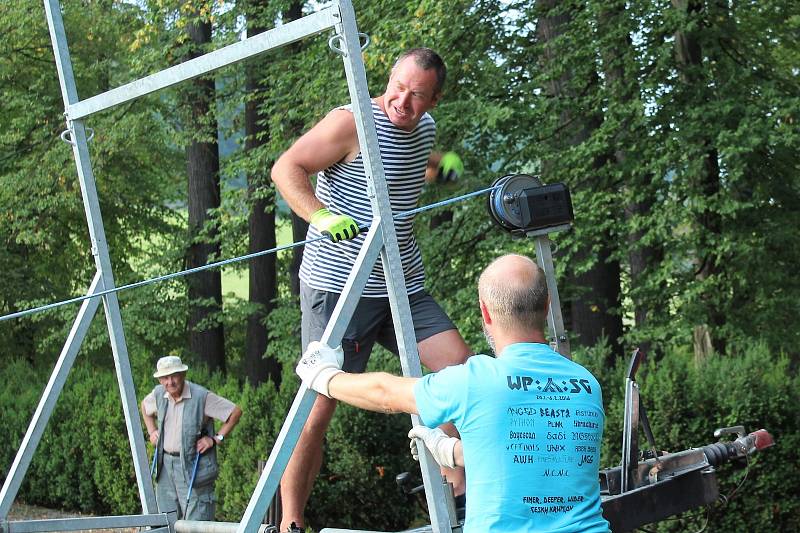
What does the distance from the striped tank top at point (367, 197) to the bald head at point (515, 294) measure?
1148mm

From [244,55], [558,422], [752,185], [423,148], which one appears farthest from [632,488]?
[752,185]

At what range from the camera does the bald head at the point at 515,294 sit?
2.71 metres

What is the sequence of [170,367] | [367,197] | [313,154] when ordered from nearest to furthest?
[313,154]
[367,197]
[170,367]

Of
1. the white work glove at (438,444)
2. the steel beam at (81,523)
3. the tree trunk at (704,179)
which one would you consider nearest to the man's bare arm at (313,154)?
the white work glove at (438,444)

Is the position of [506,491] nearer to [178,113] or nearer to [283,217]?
[178,113]

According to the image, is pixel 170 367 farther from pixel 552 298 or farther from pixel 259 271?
pixel 259 271

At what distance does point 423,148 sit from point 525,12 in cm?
754

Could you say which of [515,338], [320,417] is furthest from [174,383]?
[515,338]

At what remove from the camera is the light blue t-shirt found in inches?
104

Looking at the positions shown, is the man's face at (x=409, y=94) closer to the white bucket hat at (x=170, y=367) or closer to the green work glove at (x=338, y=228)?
the green work glove at (x=338, y=228)

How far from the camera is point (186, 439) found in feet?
26.3

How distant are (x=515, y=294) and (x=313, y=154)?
123 centimetres

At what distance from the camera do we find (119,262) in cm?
1884

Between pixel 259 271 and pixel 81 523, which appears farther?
pixel 259 271
